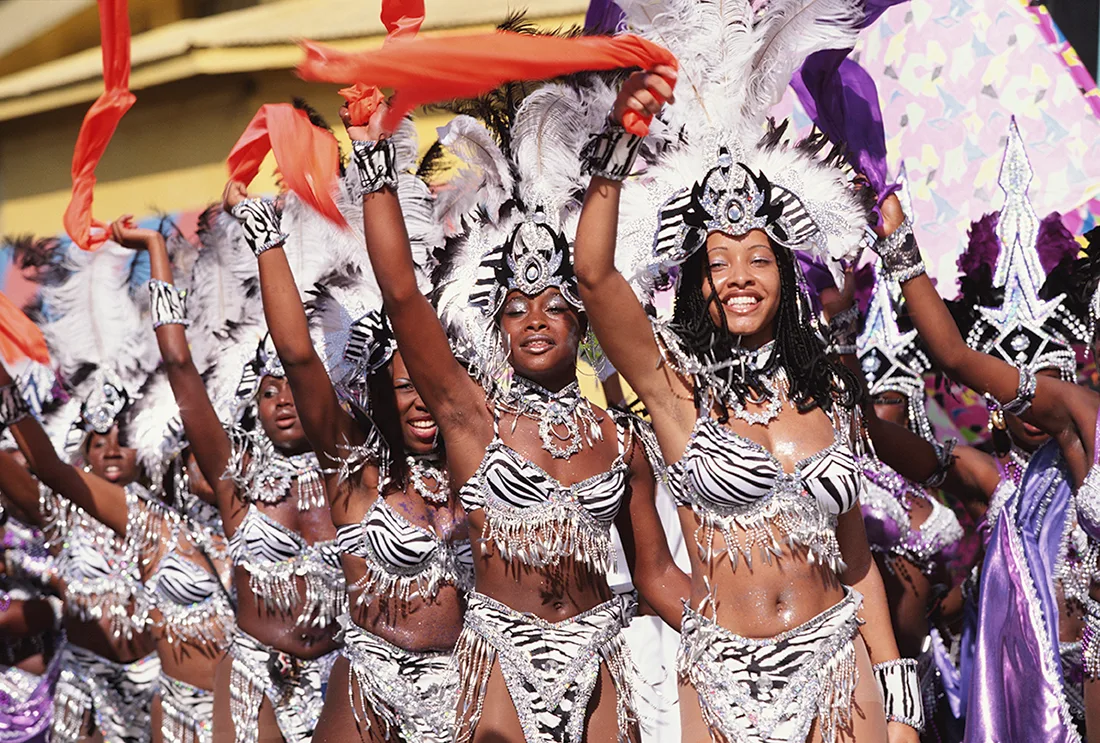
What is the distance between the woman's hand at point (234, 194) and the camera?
196 inches

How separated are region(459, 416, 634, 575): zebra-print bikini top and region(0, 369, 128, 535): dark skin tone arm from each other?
3084 millimetres

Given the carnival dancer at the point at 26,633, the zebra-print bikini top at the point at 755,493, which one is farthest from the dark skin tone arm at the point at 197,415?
the zebra-print bikini top at the point at 755,493

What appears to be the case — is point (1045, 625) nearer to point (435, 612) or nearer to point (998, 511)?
point (998, 511)

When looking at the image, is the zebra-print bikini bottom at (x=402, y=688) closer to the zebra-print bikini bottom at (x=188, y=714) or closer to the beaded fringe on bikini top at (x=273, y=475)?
the beaded fringe on bikini top at (x=273, y=475)

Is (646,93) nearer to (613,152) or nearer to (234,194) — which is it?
(613,152)

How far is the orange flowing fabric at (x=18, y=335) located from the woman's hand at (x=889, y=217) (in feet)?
12.1

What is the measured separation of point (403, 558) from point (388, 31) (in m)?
1.74

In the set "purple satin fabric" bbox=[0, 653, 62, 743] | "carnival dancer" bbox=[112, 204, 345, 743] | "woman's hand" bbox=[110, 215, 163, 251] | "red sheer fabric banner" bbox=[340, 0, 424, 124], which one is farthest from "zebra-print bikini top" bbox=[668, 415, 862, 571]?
"purple satin fabric" bbox=[0, 653, 62, 743]

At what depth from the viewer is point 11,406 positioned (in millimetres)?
6383

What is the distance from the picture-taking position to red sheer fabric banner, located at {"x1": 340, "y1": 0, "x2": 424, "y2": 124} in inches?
155

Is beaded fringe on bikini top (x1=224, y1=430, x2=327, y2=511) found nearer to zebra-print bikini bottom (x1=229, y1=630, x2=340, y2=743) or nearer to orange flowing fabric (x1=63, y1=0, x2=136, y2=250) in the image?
zebra-print bikini bottom (x1=229, y1=630, x2=340, y2=743)

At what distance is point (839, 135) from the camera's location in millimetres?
4535

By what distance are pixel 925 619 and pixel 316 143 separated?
3.32 metres

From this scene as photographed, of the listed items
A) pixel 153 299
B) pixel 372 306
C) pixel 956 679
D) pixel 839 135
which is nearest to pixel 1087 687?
pixel 956 679
